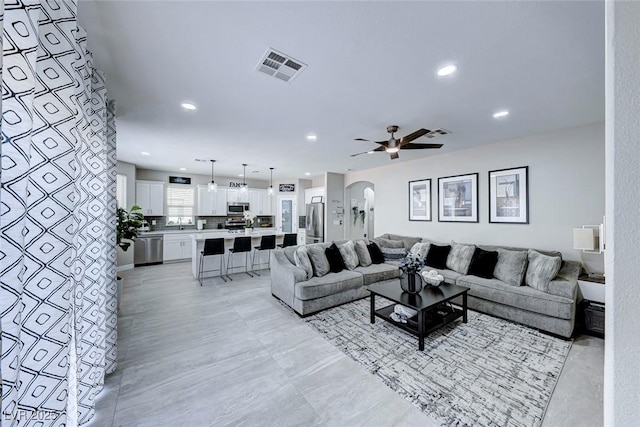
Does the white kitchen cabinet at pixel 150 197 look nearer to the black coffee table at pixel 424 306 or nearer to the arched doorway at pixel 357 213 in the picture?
the arched doorway at pixel 357 213

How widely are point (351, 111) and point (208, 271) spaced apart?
179 inches

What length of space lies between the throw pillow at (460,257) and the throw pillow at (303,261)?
8.00 ft

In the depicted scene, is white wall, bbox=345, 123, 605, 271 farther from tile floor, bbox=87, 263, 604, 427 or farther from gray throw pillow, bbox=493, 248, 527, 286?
tile floor, bbox=87, 263, 604, 427

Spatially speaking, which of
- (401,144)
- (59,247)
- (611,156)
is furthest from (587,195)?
(59,247)

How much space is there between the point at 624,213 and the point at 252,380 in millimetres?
2543

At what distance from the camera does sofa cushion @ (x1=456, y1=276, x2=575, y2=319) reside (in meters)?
2.81

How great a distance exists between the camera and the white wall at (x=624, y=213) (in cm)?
62

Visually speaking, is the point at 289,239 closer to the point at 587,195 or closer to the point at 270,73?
the point at 270,73

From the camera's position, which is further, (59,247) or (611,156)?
(59,247)

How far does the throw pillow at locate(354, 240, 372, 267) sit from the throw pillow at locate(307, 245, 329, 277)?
0.85m

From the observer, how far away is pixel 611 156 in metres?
0.67

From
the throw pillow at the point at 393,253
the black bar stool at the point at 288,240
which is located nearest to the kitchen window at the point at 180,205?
the black bar stool at the point at 288,240

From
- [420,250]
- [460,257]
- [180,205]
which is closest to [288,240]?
[420,250]

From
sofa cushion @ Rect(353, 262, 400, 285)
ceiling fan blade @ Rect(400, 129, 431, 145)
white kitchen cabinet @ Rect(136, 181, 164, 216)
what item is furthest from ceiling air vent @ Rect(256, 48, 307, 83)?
white kitchen cabinet @ Rect(136, 181, 164, 216)
